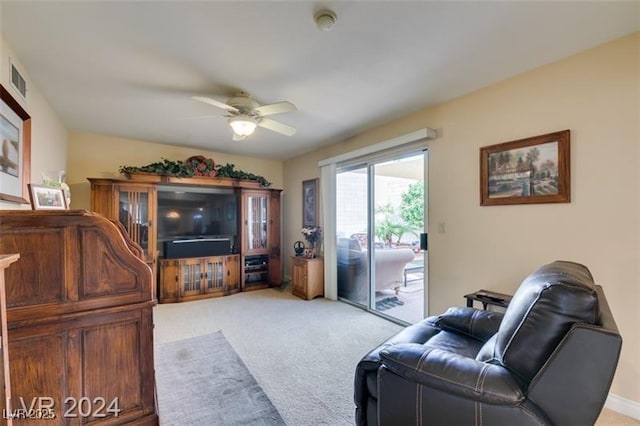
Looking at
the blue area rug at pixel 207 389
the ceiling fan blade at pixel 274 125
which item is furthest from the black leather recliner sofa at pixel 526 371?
the ceiling fan blade at pixel 274 125

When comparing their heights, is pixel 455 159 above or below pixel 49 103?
below

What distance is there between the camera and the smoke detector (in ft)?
5.22

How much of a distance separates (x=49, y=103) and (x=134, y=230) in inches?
70.0

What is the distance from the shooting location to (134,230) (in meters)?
4.00

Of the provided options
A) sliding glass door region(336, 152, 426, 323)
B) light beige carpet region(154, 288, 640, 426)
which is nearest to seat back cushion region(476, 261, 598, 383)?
light beige carpet region(154, 288, 640, 426)

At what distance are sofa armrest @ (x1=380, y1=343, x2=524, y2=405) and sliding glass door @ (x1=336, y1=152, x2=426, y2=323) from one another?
196cm

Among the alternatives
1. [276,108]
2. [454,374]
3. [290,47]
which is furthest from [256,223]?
[454,374]

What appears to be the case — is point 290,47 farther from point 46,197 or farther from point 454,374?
point 454,374

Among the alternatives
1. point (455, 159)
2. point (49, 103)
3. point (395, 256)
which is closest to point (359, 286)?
point (395, 256)

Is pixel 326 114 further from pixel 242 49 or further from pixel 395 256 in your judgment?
pixel 395 256

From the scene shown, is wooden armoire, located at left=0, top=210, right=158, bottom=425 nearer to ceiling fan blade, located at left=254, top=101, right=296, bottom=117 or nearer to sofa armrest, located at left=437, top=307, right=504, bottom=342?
ceiling fan blade, located at left=254, top=101, right=296, bottom=117

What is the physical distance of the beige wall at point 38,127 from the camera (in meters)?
1.90

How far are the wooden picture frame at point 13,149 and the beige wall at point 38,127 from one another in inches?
3.5

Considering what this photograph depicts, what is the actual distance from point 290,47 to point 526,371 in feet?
7.17
